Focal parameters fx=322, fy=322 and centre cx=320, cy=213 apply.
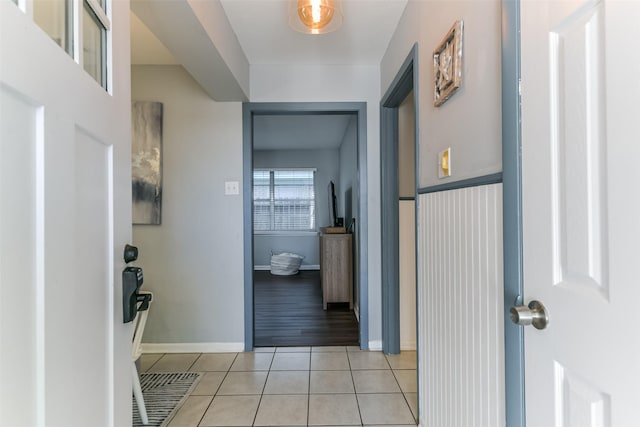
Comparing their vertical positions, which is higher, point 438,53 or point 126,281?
point 438,53

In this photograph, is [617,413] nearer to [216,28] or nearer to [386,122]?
[216,28]

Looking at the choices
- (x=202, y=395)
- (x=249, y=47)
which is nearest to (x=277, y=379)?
(x=202, y=395)

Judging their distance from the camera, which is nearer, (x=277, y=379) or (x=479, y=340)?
(x=479, y=340)

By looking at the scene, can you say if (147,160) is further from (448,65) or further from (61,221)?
(448,65)

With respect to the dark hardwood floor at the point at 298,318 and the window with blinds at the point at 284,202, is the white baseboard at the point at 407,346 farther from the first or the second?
the window with blinds at the point at 284,202

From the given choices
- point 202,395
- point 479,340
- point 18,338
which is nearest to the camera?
point 18,338

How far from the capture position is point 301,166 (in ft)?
21.3

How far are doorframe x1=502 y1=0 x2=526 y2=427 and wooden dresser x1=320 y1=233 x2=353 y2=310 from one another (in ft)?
9.51

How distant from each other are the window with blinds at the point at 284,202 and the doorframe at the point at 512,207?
570 cm

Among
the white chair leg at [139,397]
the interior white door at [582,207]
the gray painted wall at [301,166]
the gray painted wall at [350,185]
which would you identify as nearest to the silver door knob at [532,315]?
the interior white door at [582,207]

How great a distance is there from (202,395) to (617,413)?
2.09 meters

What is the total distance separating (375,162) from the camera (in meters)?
2.70

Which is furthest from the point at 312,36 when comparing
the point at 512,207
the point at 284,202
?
the point at 284,202

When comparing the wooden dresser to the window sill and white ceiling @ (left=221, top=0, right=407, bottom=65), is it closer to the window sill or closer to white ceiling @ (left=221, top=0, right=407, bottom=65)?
white ceiling @ (left=221, top=0, right=407, bottom=65)
